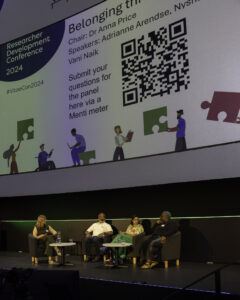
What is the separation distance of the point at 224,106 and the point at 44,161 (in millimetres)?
3518

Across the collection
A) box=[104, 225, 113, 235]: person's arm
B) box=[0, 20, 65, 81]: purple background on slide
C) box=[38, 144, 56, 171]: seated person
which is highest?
box=[0, 20, 65, 81]: purple background on slide

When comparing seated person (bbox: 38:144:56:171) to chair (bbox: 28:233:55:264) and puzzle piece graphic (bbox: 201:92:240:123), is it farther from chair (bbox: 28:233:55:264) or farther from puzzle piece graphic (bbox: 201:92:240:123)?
puzzle piece graphic (bbox: 201:92:240:123)

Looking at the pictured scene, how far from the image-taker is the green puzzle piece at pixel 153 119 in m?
5.70

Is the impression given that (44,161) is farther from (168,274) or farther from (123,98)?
(168,274)

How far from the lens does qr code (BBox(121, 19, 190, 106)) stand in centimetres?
560

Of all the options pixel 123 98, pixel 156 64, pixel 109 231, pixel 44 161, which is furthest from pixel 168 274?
pixel 44 161

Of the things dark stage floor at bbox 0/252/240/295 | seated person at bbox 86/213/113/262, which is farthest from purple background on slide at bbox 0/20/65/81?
dark stage floor at bbox 0/252/240/295

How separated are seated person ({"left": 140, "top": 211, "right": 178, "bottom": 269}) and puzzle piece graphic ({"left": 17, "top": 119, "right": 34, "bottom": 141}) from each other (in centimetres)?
304

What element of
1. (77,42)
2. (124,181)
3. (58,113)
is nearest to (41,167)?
(58,113)

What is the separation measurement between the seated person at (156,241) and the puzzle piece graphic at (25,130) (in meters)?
3.04

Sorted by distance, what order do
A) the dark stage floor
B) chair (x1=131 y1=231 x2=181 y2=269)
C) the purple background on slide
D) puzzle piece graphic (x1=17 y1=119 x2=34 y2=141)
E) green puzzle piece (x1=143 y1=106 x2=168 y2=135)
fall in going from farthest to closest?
puzzle piece graphic (x1=17 y1=119 x2=34 y2=141) < the purple background on slide < green puzzle piece (x1=143 y1=106 x2=168 y2=135) < chair (x1=131 y1=231 x2=181 y2=269) < the dark stage floor

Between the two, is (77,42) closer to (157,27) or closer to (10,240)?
(157,27)

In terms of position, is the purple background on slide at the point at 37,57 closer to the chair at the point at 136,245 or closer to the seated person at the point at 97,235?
the seated person at the point at 97,235

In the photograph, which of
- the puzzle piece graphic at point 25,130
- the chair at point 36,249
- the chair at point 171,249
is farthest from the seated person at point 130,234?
the puzzle piece graphic at point 25,130
